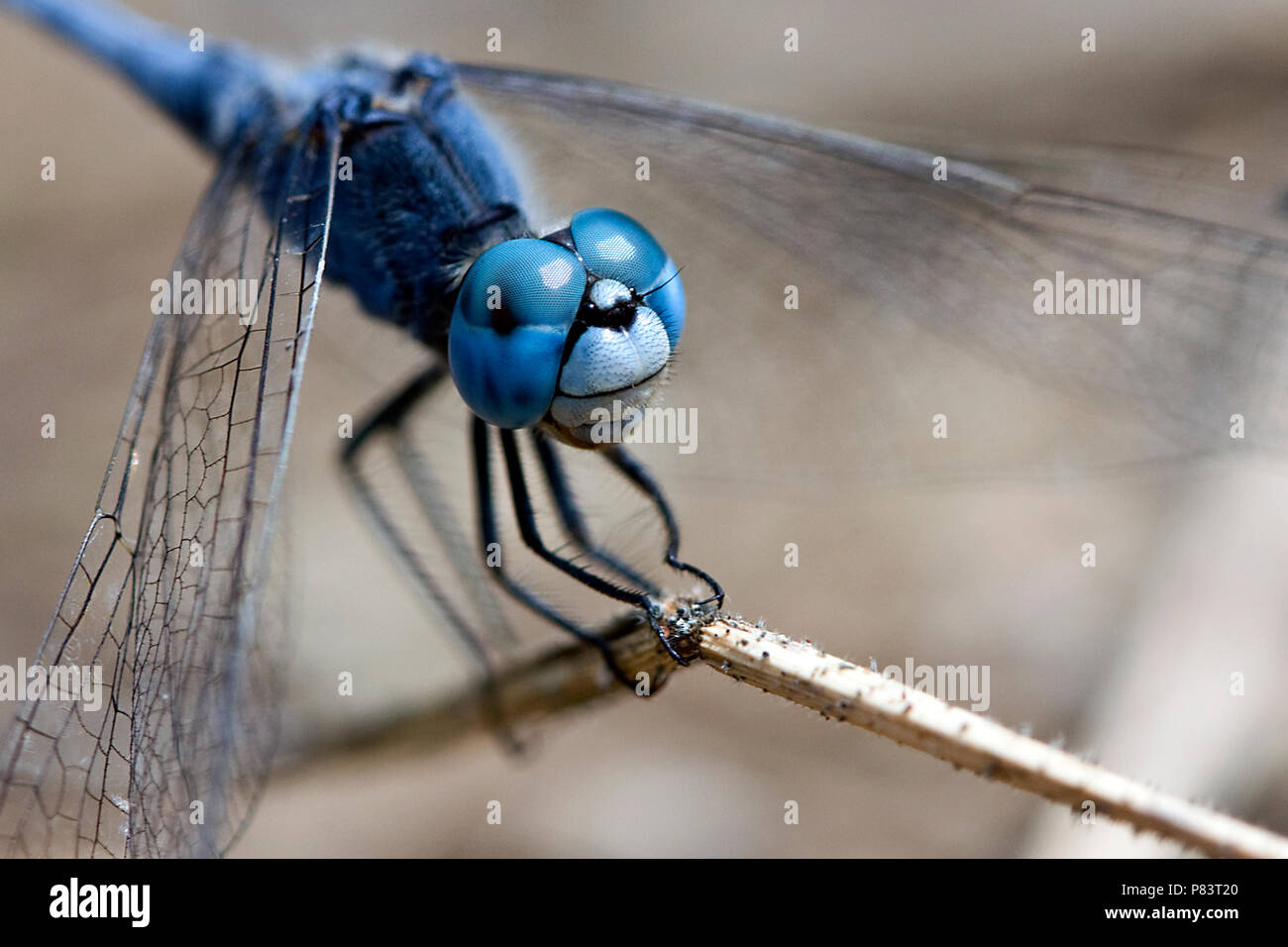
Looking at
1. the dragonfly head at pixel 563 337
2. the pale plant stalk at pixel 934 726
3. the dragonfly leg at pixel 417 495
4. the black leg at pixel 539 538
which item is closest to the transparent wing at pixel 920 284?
the dragonfly leg at pixel 417 495

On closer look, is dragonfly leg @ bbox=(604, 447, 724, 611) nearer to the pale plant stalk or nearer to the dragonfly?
the dragonfly

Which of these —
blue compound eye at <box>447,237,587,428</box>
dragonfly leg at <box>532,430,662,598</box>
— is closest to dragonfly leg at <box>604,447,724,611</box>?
dragonfly leg at <box>532,430,662,598</box>

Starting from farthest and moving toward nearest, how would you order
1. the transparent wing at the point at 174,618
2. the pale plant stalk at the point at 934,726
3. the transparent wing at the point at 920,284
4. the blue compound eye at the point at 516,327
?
the transparent wing at the point at 920,284, the blue compound eye at the point at 516,327, the transparent wing at the point at 174,618, the pale plant stalk at the point at 934,726

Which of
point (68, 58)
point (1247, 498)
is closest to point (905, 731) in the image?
point (1247, 498)

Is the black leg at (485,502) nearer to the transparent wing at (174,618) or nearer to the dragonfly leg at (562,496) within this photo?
the dragonfly leg at (562,496)

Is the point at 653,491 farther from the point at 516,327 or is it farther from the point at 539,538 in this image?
the point at 516,327

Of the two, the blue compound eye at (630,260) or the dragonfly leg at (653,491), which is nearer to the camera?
the blue compound eye at (630,260)
